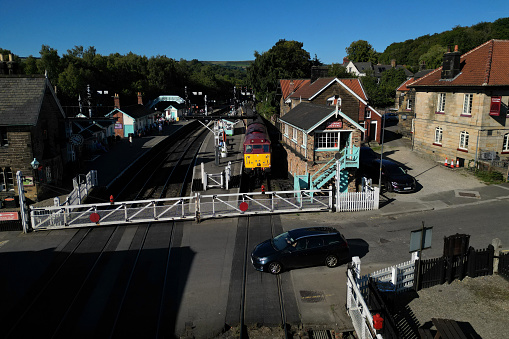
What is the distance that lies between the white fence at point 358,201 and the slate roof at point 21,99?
1967cm

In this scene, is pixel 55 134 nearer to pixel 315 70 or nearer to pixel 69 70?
pixel 315 70

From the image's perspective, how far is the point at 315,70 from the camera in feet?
145

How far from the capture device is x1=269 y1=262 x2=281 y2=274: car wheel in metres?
14.1

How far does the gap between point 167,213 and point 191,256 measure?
17.2 feet

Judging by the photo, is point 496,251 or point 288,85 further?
point 288,85

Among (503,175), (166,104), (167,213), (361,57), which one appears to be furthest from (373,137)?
(361,57)

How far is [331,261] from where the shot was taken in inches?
578

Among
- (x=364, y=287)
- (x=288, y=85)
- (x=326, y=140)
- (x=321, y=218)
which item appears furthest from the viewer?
(x=288, y=85)

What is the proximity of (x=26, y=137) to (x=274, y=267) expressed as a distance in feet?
63.3

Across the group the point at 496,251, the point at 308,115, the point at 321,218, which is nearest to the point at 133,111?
the point at 308,115

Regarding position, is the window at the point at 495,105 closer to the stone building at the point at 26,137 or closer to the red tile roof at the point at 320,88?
the red tile roof at the point at 320,88

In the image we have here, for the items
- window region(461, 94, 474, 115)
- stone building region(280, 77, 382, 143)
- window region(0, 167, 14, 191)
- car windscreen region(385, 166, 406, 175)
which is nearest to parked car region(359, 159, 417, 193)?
car windscreen region(385, 166, 406, 175)

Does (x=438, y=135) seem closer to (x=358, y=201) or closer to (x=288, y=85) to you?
(x=358, y=201)

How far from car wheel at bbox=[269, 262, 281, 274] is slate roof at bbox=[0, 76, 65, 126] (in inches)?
741
